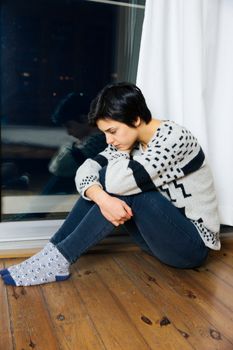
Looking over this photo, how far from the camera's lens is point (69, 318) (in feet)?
3.99

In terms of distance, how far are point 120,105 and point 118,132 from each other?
100 millimetres

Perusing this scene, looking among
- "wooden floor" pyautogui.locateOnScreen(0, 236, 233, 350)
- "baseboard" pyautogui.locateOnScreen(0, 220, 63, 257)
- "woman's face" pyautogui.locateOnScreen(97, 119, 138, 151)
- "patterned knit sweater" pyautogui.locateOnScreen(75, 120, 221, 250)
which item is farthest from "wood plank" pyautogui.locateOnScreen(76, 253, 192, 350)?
"woman's face" pyautogui.locateOnScreen(97, 119, 138, 151)

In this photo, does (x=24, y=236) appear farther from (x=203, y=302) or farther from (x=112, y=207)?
(x=203, y=302)

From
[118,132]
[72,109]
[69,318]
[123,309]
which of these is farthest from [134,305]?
[72,109]

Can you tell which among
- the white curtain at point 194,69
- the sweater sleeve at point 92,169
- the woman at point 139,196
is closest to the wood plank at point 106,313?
the woman at point 139,196

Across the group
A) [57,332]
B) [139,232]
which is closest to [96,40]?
[139,232]

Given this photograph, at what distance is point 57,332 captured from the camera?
1138 millimetres

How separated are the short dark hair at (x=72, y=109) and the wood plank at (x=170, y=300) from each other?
68cm

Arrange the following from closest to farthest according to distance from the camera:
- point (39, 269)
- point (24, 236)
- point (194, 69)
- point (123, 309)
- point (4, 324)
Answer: point (4, 324), point (123, 309), point (39, 269), point (194, 69), point (24, 236)

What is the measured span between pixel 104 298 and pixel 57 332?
26 cm

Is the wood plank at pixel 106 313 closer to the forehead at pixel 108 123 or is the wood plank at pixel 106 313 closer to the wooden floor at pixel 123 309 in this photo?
the wooden floor at pixel 123 309

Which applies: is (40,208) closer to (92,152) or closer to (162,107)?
(92,152)

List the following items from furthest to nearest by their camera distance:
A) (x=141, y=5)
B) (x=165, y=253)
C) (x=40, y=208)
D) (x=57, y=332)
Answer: (x=40, y=208) → (x=141, y=5) → (x=165, y=253) → (x=57, y=332)

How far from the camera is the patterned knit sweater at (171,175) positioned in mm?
1301
